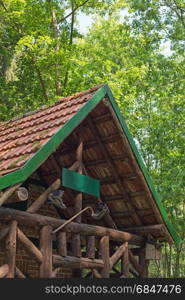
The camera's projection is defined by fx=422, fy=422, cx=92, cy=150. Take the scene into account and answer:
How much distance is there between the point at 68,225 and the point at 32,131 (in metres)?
1.81

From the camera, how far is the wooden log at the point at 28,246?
660cm

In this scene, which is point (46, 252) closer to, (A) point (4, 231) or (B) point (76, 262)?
(B) point (76, 262)

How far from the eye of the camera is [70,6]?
72.0 ft

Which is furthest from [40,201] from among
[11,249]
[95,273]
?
[95,273]

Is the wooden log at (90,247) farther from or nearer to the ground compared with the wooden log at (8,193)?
nearer to the ground

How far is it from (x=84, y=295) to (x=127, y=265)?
373 cm

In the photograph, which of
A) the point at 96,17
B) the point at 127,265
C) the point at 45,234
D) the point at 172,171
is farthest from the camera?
the point at 96,17

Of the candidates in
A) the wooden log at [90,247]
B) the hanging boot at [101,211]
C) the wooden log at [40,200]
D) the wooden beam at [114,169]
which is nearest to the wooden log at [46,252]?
the wooden log at [40,200]

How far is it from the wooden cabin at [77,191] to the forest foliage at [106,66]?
9021 mm

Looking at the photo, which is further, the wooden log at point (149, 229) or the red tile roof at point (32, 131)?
the wooden log at point (149, 229)

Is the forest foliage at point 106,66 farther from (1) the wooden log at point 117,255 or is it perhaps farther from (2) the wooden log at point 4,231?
(2) the wooden log at point 4,231

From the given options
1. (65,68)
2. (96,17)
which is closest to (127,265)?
(65,68)

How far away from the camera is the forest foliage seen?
19.0 meters

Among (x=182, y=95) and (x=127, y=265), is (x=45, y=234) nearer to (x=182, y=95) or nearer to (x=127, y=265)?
(x=127, y=265)
